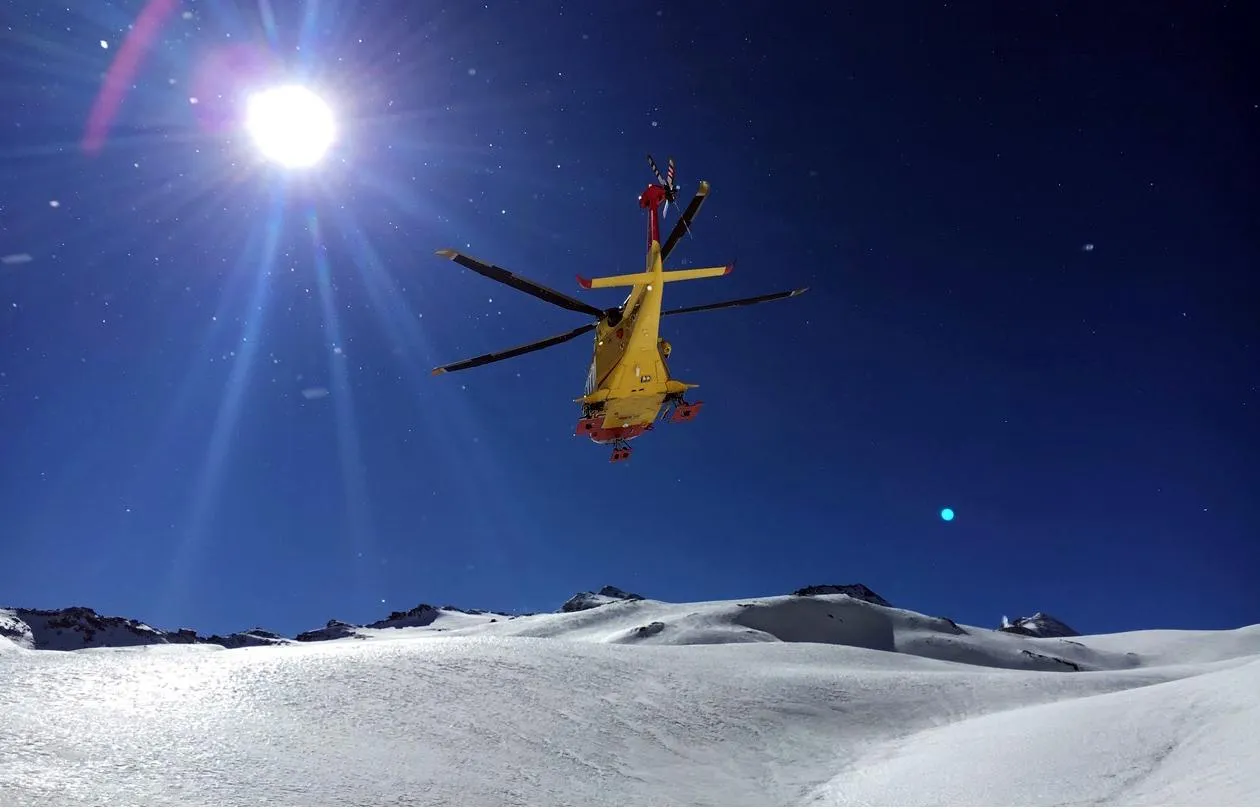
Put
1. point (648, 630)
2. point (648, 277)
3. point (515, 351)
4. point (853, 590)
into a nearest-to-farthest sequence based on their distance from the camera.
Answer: point (648, 277) → point (515, 351) → point (648, 630) → point (853, 590)

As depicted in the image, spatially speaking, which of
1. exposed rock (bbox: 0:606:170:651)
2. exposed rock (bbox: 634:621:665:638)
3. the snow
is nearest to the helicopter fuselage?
the snow

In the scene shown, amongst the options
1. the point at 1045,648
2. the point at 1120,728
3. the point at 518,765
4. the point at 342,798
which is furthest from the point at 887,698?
the point at 1045,648

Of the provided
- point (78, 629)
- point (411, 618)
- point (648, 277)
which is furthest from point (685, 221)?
point (78, 629)

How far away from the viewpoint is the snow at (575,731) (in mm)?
11344

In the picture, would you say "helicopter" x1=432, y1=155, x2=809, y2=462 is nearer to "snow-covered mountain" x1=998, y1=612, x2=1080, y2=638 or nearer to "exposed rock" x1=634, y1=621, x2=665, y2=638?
"exposed rock" x1=634, y1=621, x2=665, y2=638

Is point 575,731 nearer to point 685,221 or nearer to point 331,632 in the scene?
point 685,221

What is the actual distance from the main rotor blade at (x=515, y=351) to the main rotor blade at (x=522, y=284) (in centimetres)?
99

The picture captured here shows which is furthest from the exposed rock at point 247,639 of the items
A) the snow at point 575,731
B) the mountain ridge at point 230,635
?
the snow at point 575,731

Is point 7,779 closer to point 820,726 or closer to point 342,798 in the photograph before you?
point 342,798

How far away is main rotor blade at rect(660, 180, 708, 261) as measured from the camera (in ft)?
60.7

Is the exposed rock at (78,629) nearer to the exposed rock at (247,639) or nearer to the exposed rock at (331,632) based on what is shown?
the exposed rock at (247,639)

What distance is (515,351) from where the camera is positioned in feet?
71.3

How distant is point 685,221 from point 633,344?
3783 millimetres

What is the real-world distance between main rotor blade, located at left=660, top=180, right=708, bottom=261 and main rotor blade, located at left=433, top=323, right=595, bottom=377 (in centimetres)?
419
